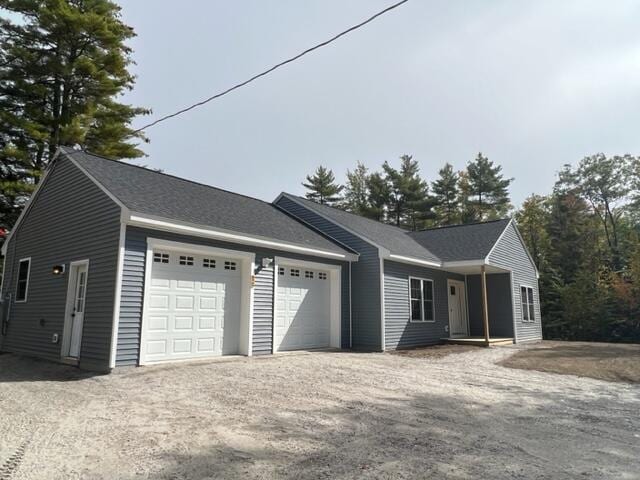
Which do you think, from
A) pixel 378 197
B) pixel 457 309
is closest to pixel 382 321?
pixel 457 309

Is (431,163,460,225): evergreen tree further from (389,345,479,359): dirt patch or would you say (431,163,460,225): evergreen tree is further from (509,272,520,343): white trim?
(389,345,479,359): dirt patch

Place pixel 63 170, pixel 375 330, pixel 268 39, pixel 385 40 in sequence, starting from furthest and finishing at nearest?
pixel 375 330 < pixel 63 170 < pixel 268 39 < pixel 385 40

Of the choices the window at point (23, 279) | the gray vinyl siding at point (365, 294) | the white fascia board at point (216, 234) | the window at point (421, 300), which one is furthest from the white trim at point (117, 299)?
the window at point (421, 300)

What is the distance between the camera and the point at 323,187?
1371 inches

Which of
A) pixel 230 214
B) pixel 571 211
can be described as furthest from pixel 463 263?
pixel 571 211

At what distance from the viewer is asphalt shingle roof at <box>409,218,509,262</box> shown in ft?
48.0

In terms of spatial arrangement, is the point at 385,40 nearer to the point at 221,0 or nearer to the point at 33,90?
the point at 221,0

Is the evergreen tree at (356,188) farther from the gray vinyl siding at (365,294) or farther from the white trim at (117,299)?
the white trim at (117,299)

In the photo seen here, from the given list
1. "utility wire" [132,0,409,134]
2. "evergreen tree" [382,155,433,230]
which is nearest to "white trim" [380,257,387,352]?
"utility wire" [132,0,409,134]

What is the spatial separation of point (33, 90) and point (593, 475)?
72.8 ft

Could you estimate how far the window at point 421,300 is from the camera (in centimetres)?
1343

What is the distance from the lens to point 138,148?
21.1 meters

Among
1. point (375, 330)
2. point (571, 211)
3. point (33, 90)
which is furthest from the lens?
point (571, 211)

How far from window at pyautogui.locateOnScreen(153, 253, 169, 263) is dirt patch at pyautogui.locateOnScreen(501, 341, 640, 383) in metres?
7.72
